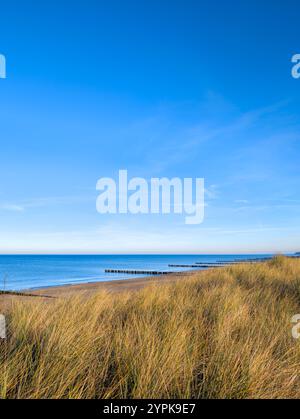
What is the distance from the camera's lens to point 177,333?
3594 mm

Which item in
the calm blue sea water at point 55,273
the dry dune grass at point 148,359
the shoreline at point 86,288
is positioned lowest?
the calm blue sea water at point 55,273

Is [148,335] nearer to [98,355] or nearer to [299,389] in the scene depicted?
[98,355]

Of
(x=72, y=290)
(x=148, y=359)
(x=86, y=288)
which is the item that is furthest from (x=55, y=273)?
(x=148, y=359)

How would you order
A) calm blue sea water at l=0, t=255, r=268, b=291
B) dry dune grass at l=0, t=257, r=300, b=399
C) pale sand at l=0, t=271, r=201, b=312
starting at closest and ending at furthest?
dry dune grass at l=0, t=257, r=300, b=399, pale sand at l=0, t=271, r=201, b=312, calm blue sea water at l=0, t=255, r=268, b=291

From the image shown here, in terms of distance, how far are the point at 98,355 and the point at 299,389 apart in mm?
2002

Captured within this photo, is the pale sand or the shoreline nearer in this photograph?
the pale sand

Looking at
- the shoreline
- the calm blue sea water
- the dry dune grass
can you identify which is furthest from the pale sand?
the dry dune grass

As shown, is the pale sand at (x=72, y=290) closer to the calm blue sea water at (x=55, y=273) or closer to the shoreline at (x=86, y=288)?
the shoreline at (x=86, y=288)

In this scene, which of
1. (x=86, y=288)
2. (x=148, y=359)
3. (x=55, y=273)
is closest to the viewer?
(x=148, y=359)

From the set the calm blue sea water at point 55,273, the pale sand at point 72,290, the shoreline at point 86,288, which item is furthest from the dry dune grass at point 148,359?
the shoreline at point 86,288

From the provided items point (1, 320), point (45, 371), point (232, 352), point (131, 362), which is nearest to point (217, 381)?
point (232, 352)

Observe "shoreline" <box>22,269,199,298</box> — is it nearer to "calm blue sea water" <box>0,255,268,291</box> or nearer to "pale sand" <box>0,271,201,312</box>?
"pale sand" <box>0,271,201,312</box>

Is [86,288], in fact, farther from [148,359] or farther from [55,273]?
[55,273]

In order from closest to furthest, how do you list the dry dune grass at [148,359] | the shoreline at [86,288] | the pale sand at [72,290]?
the dry dune grass at [148,359], the pale sand at [72,290], the shoreline at [86,288]
